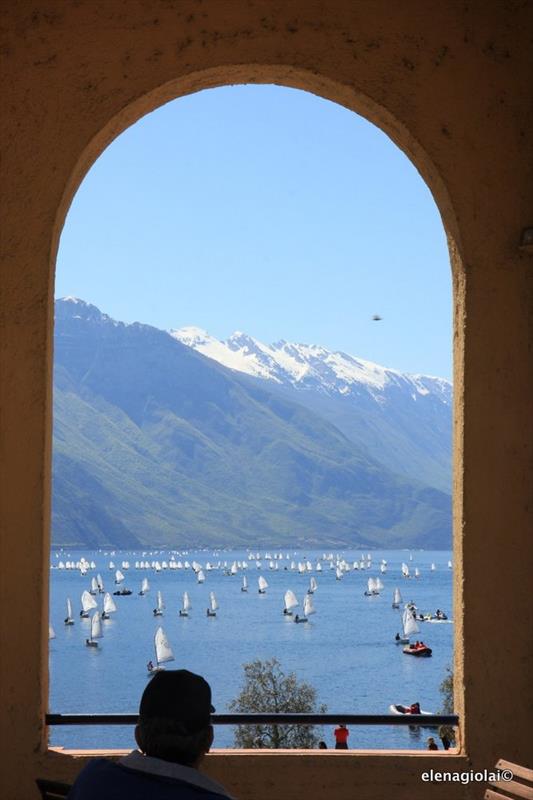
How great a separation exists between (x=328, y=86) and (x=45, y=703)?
2144 mm

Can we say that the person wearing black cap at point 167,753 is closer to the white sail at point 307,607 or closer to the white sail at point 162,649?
the white sail at point 162,649

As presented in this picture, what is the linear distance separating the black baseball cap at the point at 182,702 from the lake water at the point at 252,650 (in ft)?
106

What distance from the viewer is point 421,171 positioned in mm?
3928

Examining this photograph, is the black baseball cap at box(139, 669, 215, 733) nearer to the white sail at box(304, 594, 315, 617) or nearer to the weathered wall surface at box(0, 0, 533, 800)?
the weathered wall surface at box(0, 0, 533, 800)

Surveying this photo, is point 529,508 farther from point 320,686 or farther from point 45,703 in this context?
point 320,686

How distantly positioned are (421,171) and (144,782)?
2.66 metres

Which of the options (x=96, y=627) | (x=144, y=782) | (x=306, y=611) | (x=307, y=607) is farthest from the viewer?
(x=307, y=607)

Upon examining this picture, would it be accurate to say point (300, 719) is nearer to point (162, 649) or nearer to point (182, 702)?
point (182, 702)

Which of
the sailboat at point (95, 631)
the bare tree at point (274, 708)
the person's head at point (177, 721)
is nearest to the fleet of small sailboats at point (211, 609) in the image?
the sailboat at point (95, 631)

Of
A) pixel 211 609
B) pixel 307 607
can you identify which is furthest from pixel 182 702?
pixel 211 609

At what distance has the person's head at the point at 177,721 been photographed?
5.68 ft

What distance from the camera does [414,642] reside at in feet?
200

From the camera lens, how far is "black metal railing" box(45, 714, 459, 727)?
11.6ft

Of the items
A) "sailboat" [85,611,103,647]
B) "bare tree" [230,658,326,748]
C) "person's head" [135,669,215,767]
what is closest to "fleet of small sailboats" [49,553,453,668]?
"sailboat" [85,611,103,647]
